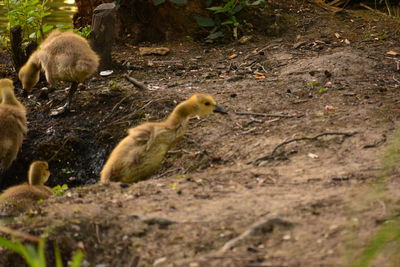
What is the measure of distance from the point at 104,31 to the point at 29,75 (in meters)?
1.24

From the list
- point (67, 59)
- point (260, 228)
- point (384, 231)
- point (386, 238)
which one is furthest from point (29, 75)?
point (384, 231)

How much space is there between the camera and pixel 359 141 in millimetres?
5398

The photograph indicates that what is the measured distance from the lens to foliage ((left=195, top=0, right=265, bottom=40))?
912cm

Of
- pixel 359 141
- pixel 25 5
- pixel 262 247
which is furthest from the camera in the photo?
pixel 25 5

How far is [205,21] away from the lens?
9.31 meters

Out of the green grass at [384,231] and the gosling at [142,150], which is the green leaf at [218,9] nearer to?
the gosling at [142,150]

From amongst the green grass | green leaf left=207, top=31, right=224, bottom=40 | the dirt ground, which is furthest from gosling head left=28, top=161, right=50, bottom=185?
green leaf left=207, top=31, right=224, bottom=40

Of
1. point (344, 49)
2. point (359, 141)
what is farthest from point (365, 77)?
point (359, 141)

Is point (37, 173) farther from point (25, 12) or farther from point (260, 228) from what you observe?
point (25, 12)

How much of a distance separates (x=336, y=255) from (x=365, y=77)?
4.10 m

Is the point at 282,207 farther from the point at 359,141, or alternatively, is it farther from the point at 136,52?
the point at 136,52

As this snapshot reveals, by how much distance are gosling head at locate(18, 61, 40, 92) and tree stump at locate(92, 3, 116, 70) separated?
1.03 m

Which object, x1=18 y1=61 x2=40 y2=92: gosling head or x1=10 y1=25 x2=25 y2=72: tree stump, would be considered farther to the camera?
x1=10 y1=25 x2=25 y2=72: tree stump

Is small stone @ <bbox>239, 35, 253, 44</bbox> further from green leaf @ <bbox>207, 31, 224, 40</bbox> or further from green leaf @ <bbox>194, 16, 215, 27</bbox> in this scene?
green leaf @ <bbox>194, 16, 215, 27</bbox>
